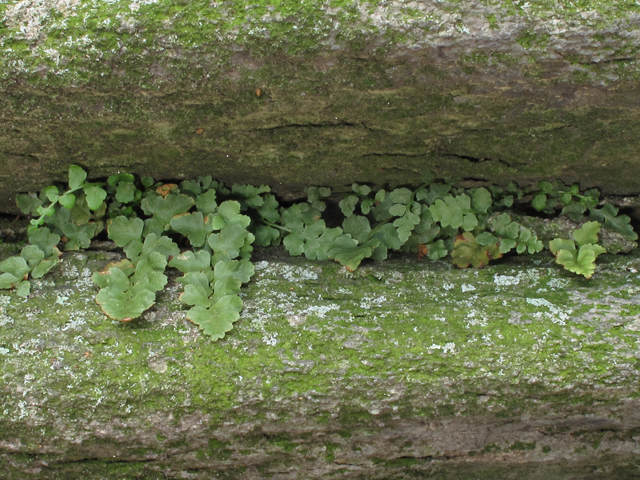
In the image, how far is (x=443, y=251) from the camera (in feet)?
10.4

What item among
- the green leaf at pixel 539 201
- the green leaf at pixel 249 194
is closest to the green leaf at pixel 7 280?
the green leaf at pixel 249 194

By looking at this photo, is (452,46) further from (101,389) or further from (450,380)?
(101,389)

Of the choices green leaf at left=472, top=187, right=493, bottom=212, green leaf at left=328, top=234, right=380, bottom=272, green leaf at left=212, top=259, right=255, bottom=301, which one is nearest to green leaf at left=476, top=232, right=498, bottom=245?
green leaf at left=472, top=187, right=493, bottom=212

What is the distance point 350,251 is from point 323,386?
2.67 ft

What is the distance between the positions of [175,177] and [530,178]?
6.70ft

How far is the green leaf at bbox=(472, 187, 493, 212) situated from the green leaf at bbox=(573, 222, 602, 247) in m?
0.51

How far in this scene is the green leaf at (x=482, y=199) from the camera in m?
3.05

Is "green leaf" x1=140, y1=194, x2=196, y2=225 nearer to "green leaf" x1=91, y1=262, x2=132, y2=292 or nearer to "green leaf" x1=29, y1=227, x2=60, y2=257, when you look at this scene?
"green leaf" x1=91, y1=262, x2=132, y2=292

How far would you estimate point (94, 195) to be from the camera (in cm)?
286

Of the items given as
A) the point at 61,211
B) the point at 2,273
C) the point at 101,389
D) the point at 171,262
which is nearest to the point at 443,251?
the point at 171,262

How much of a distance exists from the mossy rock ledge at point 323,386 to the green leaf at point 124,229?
0.32 meters

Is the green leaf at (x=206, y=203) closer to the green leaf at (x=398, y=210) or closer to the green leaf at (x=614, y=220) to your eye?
the green leaf at (x=398, y=210)

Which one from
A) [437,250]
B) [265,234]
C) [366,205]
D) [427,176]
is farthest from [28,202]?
[437,250]

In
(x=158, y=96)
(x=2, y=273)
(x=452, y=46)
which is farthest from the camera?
(x=2, y=273)
